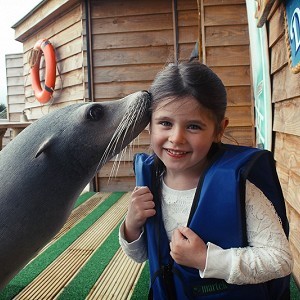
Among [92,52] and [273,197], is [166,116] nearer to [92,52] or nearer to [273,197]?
[273,197]

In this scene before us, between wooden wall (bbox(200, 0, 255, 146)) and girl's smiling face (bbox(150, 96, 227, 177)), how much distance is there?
258 cm

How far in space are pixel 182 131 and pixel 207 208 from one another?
0.81 feet

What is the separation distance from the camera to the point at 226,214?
3.46ft

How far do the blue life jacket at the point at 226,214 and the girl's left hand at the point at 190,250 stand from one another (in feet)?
0.16

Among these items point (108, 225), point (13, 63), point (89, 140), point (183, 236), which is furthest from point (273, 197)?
point (13, 63)

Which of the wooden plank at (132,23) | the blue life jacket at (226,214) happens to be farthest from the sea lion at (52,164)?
the wooden plank at (132,23)

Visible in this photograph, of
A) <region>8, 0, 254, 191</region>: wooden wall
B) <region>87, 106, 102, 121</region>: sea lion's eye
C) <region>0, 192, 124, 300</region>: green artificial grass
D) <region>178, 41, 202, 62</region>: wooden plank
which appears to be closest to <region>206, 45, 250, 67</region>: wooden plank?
<region>8, 0, 254, 191</region>: wooden wall

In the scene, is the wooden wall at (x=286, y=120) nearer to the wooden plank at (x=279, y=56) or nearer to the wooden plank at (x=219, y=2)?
the wooden plank at (x=279, y=56)

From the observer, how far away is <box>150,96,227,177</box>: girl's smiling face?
1055 millimetres

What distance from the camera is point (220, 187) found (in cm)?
106

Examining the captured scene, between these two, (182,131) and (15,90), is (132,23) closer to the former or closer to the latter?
(182,131)

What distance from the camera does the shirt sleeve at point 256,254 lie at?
3.18 ft

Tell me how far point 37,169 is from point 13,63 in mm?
9223

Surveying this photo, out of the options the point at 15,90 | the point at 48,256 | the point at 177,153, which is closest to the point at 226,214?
the point at 177,153
